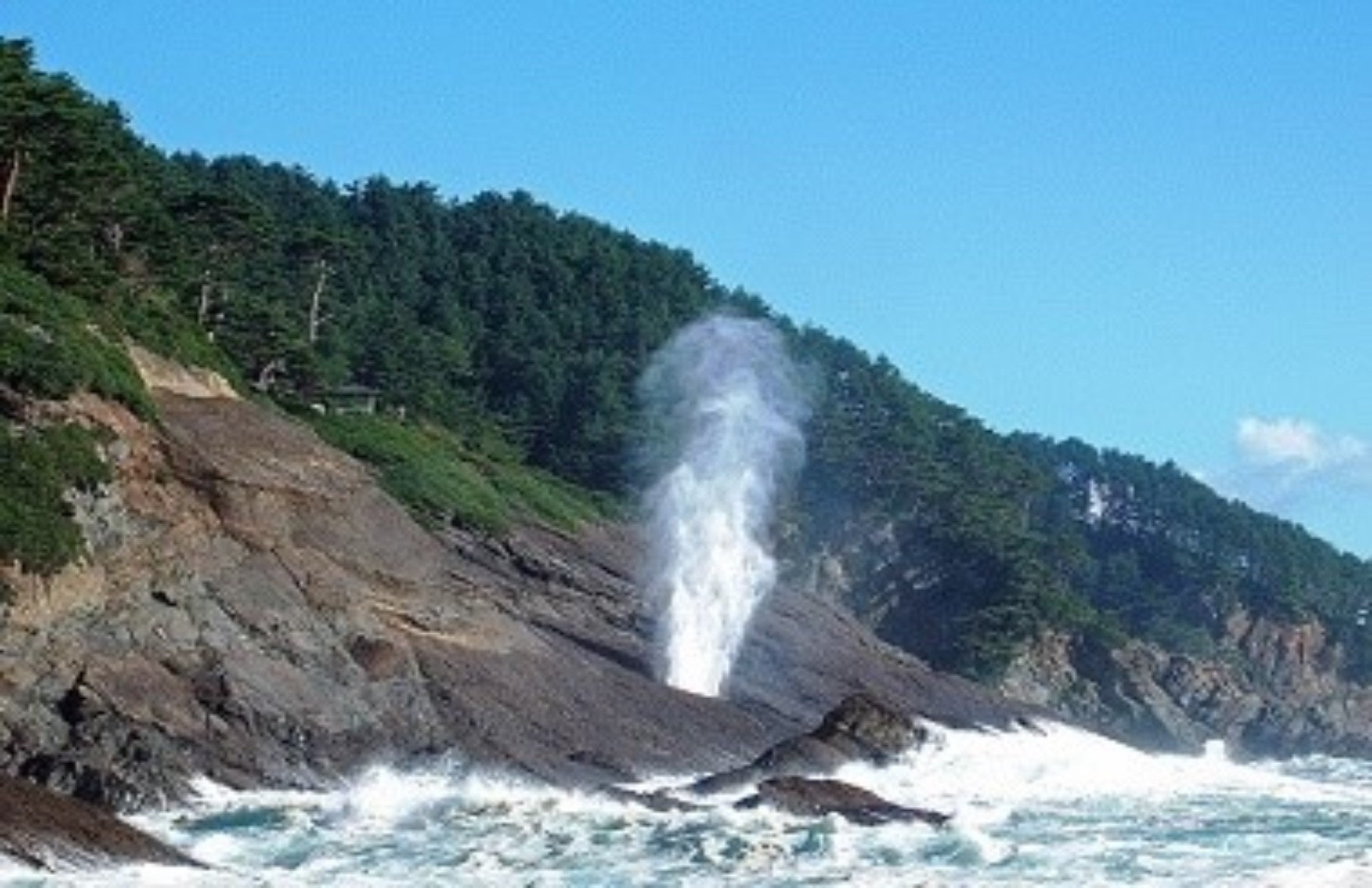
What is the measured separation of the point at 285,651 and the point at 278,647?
0.44ft

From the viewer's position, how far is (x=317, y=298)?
89.6 metres

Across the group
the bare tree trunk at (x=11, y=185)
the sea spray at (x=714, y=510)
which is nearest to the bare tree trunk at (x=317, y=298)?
the sea spray at (x=714, y=510)

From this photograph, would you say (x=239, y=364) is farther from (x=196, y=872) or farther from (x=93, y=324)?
(x=196, y=872)

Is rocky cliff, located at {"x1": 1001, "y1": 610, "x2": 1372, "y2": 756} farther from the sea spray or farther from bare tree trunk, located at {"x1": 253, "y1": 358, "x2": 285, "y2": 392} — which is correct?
bare tree trunk, located at {"x1": 253, "y1": 358, "x2": 285, "y2": 392}

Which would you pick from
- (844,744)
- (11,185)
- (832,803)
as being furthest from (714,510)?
(832,803)

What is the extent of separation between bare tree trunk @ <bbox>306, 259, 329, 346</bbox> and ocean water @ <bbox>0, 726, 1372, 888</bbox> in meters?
51.4

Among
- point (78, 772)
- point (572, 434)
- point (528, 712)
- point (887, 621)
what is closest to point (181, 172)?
point (572, 434)

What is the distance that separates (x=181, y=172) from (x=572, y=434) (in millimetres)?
26298

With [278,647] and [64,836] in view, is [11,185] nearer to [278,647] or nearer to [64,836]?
[278,647]

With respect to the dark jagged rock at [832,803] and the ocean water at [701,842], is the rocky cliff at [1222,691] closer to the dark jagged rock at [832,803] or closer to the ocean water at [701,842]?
the ocean water at [701,842]

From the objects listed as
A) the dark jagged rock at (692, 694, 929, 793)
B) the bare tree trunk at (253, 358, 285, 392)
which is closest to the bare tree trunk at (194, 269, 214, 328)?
the bare tree trunk at (253, 358, 285, 392)

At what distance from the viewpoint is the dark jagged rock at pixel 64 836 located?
24484 mm

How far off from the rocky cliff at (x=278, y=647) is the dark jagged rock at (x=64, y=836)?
14.5 feet

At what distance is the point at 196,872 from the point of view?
2558 centimetres
